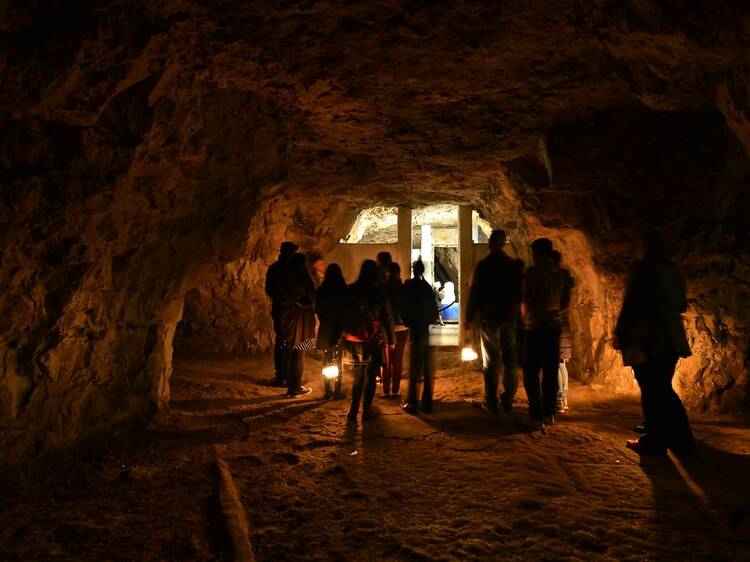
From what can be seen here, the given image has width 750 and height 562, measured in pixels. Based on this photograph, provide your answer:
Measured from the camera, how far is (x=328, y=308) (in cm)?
597

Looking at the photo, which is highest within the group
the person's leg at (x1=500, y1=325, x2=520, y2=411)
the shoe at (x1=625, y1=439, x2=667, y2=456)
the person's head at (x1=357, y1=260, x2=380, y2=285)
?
the person's head at (x1=357, y1=260, x2=380, y2=285)

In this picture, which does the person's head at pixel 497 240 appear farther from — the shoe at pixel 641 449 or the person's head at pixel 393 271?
the shoe at pixel 641 449

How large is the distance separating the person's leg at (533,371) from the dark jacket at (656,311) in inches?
37.6

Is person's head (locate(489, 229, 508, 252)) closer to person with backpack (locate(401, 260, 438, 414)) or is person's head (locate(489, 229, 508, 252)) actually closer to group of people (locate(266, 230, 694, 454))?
group of people (locate(266, 230, 694, 454))

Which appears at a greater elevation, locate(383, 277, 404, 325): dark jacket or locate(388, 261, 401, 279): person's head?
locate(388, 261, 401, 279): person's head

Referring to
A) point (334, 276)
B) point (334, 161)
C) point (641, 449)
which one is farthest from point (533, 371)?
point (334, 161)

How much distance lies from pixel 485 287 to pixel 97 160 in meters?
3.67

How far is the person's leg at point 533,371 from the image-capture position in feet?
16.1

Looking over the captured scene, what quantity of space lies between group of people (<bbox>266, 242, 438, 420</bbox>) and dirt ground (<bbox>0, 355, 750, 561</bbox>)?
0.53 m

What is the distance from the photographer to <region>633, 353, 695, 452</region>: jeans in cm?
390

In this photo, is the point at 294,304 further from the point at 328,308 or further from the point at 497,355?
the point at 497,355

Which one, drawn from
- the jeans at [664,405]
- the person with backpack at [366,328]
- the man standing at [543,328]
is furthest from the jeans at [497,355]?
the jeans at [664,405]

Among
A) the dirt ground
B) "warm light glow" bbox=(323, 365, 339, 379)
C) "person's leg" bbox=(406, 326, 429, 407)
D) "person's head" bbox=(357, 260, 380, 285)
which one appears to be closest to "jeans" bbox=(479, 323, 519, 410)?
the dirt ground

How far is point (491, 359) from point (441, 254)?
19.5m
